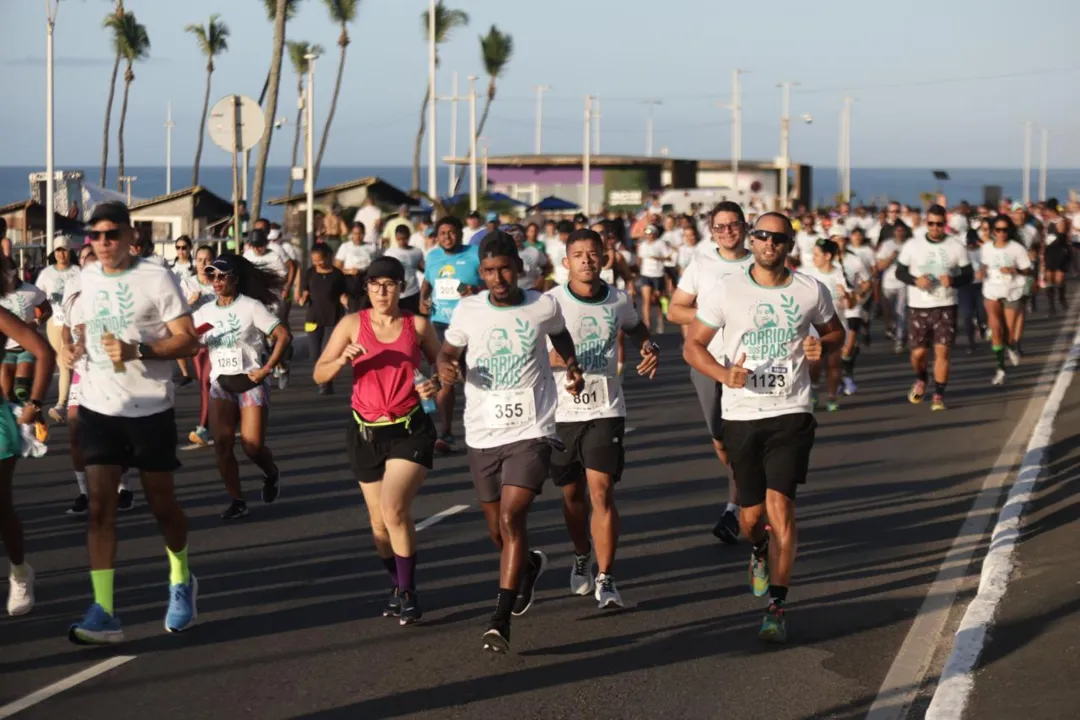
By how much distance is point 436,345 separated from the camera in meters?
8.24

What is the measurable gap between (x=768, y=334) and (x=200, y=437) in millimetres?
7819

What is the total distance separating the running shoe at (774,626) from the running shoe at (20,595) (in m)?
3.39

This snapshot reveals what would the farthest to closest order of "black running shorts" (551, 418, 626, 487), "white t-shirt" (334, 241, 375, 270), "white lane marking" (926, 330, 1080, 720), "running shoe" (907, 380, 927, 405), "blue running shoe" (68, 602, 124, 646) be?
1. "white t-shirt" (334, 241, 375, 270)
2. "running shoe" (907, 380, 927, 405)
3. "black running shorts" (551, 418, 626, 487)
4. "blue running shoe" (68, 602, 124, 646)
5. "white lane marking" (926, 330, 1080, 720)

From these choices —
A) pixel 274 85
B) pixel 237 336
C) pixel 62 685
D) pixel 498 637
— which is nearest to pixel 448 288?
pixel 237 336

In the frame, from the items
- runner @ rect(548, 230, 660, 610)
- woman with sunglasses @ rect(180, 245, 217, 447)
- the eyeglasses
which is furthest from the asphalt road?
the eyeglasses

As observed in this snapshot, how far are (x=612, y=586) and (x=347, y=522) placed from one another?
299cm

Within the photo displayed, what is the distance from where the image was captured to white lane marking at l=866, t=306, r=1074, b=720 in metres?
6.43

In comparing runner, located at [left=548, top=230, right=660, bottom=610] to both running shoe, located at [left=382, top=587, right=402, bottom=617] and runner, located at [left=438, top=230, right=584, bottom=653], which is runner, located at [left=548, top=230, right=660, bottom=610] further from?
running shoe, located at [left=382, top=587, right=402, bottom=617]

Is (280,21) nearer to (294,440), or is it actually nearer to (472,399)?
(294,440)

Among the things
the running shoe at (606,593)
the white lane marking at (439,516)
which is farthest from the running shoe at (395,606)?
the white lane marking at (439,516)

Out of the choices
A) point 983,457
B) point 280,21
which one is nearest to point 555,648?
point 983,457

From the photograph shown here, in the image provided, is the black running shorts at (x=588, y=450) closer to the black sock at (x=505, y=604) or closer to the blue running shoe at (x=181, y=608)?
the black sock at (x=505, y=604)

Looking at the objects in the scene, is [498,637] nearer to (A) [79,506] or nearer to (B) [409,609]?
(B) [409,609]

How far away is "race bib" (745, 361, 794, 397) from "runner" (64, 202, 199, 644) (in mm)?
2480
